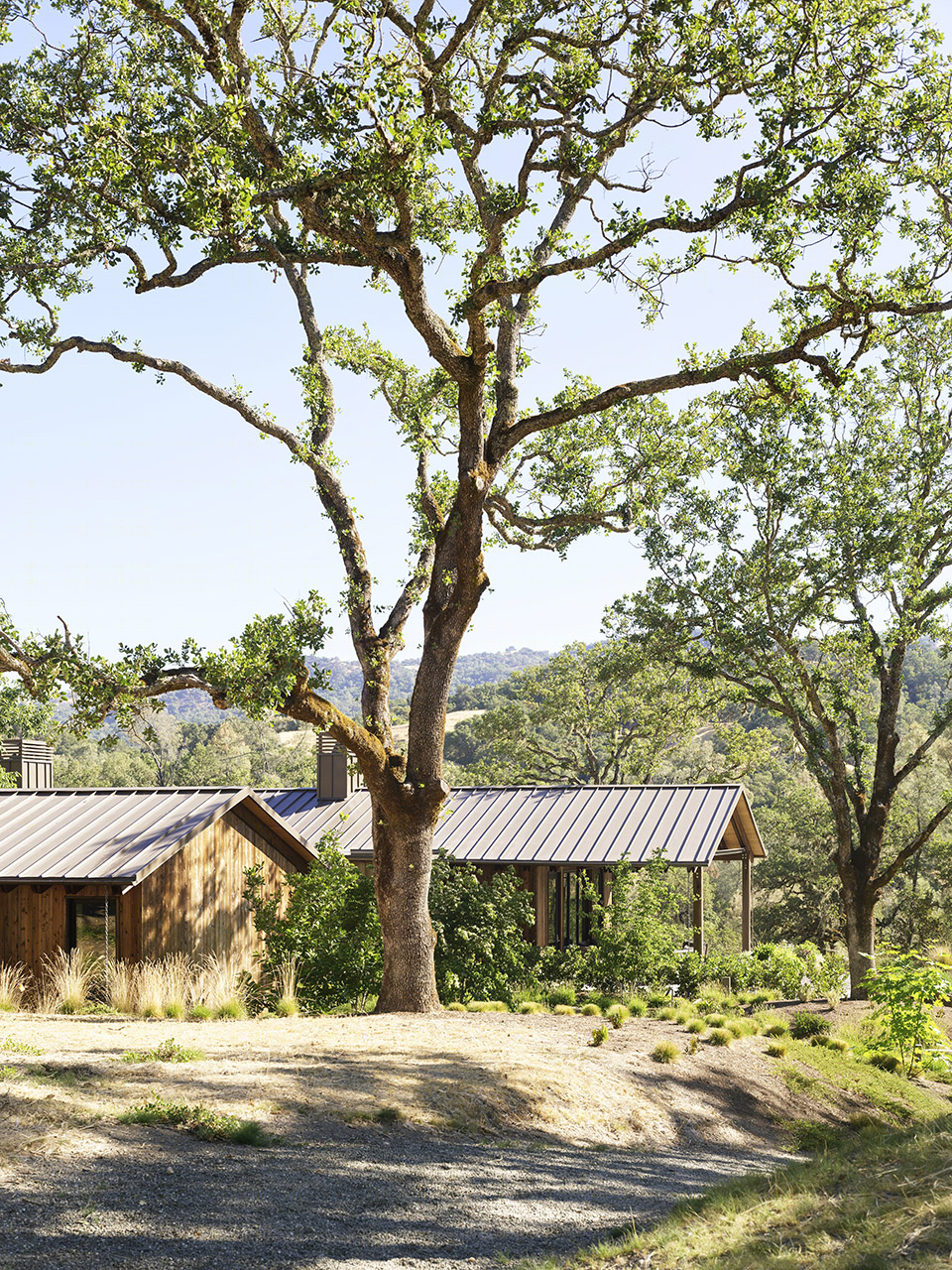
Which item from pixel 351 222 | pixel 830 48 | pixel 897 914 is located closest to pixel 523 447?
pixel 351 222

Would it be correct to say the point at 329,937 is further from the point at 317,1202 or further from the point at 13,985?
the point at 317,1202

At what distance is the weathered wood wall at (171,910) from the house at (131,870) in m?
0.02

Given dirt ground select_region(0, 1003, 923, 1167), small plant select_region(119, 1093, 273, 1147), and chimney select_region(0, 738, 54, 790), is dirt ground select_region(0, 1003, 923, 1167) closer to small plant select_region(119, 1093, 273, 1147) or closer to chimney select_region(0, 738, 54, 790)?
small plant select_region(119, 1093, 273, 1147)

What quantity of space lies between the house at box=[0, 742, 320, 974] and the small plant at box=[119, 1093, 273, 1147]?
9.36 m

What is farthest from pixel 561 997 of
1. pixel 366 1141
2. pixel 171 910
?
pixel 366 1141

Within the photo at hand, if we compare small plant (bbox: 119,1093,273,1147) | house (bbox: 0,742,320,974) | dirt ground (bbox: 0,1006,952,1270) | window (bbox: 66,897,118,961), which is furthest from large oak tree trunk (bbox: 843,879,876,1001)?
small plant (bbox: 119,1093,273,1147)

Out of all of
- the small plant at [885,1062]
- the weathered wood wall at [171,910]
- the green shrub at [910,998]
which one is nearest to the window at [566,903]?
the weathered wood wall at [171,910]

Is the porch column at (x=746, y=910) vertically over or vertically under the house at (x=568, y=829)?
under

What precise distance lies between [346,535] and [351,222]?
4.32 metres

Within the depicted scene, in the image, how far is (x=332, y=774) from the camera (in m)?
25.7

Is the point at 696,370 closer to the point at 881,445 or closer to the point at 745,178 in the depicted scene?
the point at 745,178

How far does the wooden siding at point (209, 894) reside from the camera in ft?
57.4

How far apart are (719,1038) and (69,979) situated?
9.31 metres

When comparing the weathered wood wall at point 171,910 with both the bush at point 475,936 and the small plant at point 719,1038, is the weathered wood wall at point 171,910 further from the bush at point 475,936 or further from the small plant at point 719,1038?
the small plant at point 719,1038
